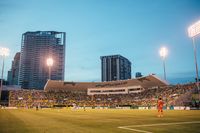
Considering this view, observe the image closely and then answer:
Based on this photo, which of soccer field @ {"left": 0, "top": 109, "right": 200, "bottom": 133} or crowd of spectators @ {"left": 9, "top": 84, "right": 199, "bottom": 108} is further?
crowd of spectators @ {"left": 9, "top": 84, "right": 199, "bottom": 108}

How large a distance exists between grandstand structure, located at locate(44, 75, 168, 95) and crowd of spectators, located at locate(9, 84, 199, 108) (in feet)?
8.40

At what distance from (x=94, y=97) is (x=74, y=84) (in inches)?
540

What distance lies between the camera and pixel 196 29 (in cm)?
3006

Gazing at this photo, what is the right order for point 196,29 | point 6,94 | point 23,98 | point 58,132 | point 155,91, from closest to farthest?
point 58,132, point 196,29, point 155,91, point 23,98, point 6,94

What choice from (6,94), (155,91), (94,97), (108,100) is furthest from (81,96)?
(6,94)

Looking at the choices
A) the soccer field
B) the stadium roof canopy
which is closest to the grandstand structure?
the stadium roof canopy

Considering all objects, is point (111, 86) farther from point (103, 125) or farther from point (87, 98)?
point (103, 125)

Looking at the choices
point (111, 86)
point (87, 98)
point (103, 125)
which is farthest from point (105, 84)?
point (103, 125)

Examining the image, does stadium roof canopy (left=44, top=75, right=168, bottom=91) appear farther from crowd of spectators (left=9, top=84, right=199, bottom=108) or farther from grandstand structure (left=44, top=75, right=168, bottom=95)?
crowd of spectators (left=9, top=84, right=199, bottom=108)

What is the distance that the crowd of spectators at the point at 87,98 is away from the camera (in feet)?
271

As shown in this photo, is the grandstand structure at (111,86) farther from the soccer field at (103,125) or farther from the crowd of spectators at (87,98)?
the soccer field at (103,125)

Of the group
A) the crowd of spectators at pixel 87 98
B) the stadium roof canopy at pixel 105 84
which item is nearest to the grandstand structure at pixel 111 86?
the stadium roof canopy at pixel 105 84

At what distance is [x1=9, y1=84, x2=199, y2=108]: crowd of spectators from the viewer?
8246 cm

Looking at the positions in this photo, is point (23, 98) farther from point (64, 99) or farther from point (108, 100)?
point (108, 100)
